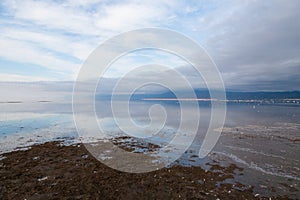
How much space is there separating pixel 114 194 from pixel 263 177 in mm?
9147

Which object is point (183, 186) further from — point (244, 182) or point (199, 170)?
point (244, 182)

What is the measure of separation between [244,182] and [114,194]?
24.5 ft

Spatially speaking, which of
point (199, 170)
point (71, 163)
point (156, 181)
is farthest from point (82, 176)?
point (199, 170)

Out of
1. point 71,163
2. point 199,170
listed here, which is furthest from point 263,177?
point 71,163

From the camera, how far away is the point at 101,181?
10016 millimetres

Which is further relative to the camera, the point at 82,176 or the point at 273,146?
the point at 273,146

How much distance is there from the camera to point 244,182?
10.3 m

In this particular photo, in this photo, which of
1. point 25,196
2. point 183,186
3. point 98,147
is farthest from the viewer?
point 98,147

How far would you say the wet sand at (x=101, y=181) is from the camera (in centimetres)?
866

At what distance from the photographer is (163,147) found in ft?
59.6

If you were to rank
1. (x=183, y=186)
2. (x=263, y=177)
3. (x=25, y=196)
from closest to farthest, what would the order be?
(x=25, y=196), (x=183, y=186), (x=263, y=177)

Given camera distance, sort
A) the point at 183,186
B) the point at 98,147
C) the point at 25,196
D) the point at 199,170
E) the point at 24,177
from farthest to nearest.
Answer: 1. the point at 98,147
2. the point at 199,170
3. the point at 24,177
4. the point at 183,186
5. the point at 25,196

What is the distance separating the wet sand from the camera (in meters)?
8.66

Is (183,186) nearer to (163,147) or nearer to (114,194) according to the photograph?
(114,194)
